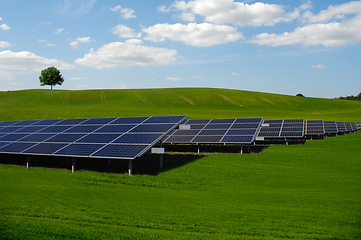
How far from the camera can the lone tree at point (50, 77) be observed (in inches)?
6033

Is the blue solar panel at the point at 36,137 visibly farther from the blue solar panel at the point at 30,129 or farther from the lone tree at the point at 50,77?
the lone tree at the point at 50,77

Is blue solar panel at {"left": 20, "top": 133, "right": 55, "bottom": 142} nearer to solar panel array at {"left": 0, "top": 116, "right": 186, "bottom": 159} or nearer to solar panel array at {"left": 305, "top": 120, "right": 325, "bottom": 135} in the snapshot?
solar panel array at {"left": 0, "top": 116, "right": 186, "bottom": 159}

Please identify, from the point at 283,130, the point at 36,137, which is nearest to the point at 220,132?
the point at 283,130

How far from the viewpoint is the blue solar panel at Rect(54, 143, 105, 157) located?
21.6m

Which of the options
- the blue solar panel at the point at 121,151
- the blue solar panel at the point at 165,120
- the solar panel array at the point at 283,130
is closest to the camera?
the blue solar panel at the point at 121,151

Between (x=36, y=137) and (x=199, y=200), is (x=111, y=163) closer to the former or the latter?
(x=36, y=137)

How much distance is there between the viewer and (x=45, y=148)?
24.4 metres

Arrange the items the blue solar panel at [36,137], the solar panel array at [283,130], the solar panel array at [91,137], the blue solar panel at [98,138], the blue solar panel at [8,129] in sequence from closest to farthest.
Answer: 1. the solar panel array at [91,137]
2. the blue solar panel at [98,138]
3. the blue solar panel at [36,137]
4. the blue solar panel at [8,129]
5. the solar panel array at [283,130]

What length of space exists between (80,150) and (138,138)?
4708mm

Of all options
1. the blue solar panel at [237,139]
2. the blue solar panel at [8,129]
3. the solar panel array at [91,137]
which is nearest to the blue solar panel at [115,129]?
the solar panel array at [91,137]

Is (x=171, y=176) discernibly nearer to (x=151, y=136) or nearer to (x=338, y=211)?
(x=151, y=136)

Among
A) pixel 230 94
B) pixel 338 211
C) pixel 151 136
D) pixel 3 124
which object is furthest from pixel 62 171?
pixel 230 94

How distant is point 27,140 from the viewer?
90.8 feet

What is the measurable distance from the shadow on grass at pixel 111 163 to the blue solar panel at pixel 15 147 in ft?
5.44
